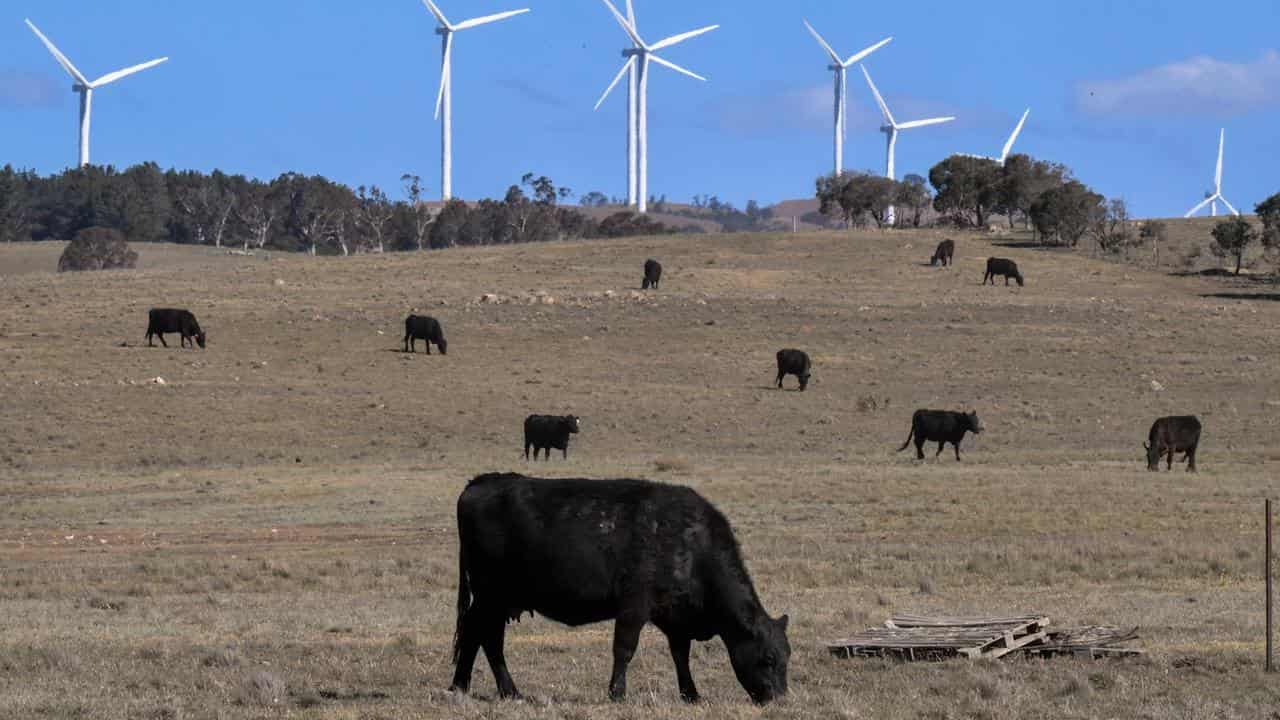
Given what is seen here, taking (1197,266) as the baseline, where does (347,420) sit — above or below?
below

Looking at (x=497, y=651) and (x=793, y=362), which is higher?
(x=793, y=362)

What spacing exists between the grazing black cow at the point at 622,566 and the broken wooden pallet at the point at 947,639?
2.55 metres

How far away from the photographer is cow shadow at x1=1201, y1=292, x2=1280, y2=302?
7181cm

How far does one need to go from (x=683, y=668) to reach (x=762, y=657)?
0.56 m

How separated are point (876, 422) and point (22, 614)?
2920 cm

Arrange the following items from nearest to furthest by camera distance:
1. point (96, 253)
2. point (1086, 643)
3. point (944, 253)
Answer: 1. point (1086, 643)
2. point (944, 253)
3. point (96, 253)

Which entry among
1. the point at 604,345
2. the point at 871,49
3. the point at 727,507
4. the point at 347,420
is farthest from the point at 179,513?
the point at 871,49

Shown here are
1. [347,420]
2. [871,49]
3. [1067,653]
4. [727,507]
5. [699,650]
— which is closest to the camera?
[1067,653]

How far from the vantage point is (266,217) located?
145 meters

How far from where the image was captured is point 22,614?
60.7 ft

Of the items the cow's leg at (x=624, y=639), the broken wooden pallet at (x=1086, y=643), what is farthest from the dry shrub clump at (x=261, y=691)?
the broken wooden pallet at (x=1086, y=643)

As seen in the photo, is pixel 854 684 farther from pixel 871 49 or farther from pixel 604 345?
pixel 871 49

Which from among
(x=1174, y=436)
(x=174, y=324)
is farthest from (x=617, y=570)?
(x=174, y=324)

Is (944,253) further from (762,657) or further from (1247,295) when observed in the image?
(762,657)
